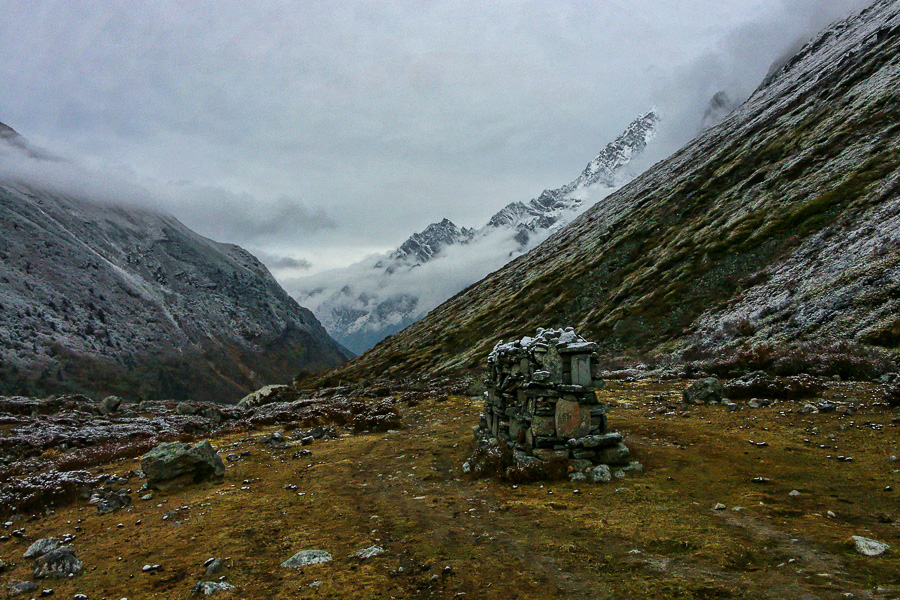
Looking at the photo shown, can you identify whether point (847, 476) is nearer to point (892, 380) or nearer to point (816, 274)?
point (892, 380)

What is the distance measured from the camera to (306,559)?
29.8 ft

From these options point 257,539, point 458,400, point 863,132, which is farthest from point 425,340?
point 257,539

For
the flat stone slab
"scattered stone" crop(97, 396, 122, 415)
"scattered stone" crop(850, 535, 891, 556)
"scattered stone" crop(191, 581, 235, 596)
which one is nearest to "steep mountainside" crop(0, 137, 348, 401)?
"scattered stone" crop(97, 396, 122, 415)

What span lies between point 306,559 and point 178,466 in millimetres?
9208

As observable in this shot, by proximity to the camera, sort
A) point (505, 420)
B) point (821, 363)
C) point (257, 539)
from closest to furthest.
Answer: point (257, 539) → point (505, 420) → point (821, 363)

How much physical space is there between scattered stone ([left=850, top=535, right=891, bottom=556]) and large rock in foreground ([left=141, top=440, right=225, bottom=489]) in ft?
58.1

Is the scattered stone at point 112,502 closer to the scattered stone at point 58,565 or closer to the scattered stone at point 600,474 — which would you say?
the scattered stone at point 58,565

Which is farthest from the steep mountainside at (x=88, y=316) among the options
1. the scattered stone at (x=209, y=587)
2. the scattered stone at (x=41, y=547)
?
the scattered stone at (x=209, y=587)

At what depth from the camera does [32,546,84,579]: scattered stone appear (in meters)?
8.98

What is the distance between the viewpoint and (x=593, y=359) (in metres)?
15.2

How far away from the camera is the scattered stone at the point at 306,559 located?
29.2ft

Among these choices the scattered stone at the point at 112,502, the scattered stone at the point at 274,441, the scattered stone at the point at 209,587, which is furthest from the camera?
the scattered stone at the point at 274,441

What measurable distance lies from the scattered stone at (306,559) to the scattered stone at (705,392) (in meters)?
19.3

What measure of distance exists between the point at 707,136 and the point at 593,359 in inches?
5652
